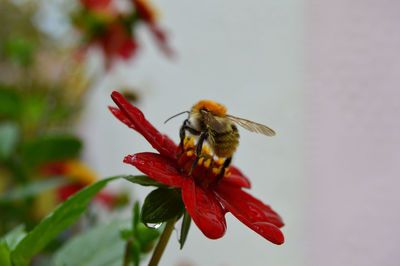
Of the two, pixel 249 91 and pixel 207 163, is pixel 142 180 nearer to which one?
pixel 207 163

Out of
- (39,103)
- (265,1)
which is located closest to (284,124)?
(265,1)

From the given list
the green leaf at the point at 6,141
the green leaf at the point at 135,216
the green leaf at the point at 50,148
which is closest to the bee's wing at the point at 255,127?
the green leaf at the point at 135,216

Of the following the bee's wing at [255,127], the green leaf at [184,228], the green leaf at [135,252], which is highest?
the bee's wing at [255,127]

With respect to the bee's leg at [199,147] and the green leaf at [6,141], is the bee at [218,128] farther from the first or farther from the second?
the green leaf at [6,141]

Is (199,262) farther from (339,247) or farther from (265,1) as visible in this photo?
(265,1)

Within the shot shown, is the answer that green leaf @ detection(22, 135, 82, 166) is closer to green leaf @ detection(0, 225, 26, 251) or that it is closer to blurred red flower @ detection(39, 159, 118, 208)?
blurred red flower @ detection(39, 159, 118, 208)

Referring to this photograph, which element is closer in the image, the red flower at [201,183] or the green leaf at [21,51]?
the red flower at [201,183]

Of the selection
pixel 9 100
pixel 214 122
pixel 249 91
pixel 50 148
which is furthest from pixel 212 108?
pixel 249 91
